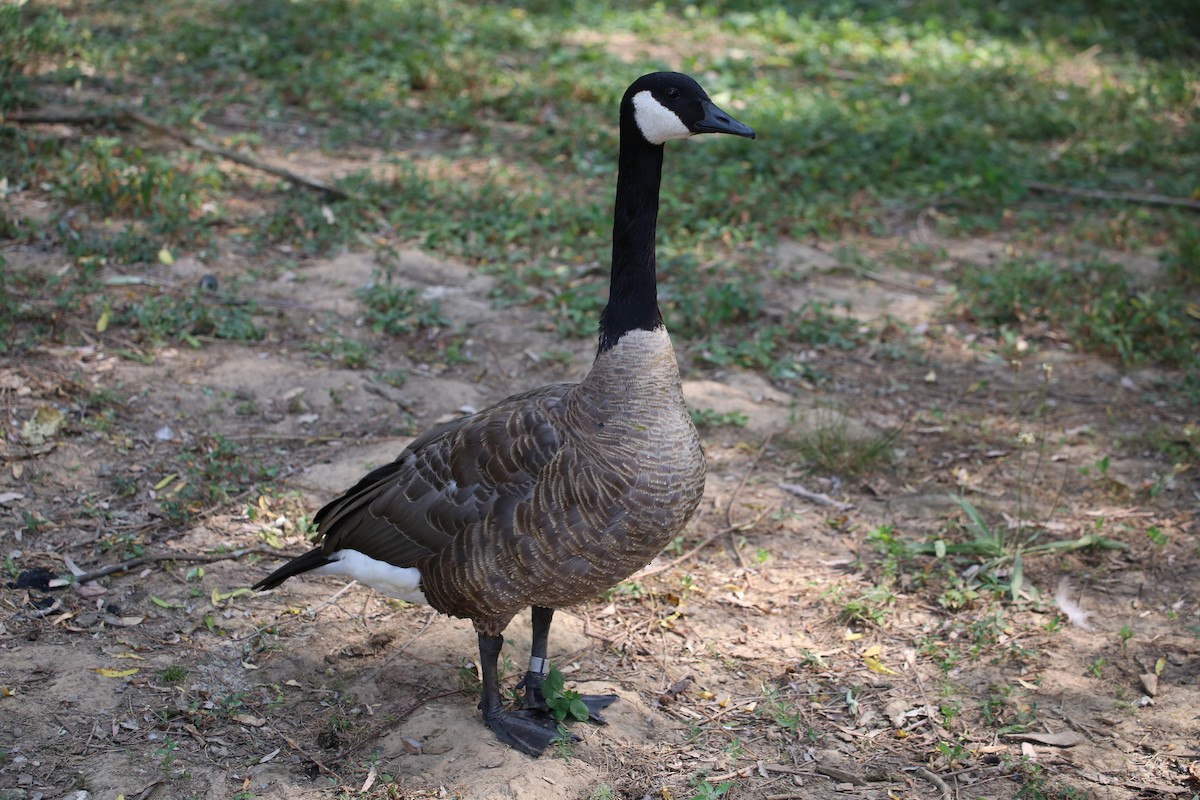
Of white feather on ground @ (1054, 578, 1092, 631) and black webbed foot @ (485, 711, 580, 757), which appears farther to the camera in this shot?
white feather on ground @ (1054, 578, 1092, 631)

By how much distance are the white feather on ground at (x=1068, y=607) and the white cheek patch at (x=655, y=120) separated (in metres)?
2.61

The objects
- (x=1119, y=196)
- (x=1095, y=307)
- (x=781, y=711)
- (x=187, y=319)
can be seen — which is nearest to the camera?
(x=781, y=711)

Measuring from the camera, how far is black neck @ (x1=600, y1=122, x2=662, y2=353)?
379 cm

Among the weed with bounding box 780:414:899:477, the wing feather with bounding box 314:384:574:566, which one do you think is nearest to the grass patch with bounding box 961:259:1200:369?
the weed with bounding box 780:414:899:477

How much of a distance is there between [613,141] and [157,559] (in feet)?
18.5

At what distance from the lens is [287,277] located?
684 cm

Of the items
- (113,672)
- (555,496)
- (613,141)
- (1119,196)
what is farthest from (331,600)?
(1119,196)

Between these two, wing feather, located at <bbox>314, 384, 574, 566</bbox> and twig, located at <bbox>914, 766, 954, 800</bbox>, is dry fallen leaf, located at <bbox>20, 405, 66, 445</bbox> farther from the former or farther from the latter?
twig, located at <bbox>914, 766, 954, 800</bbox>

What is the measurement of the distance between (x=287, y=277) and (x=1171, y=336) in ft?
18.4

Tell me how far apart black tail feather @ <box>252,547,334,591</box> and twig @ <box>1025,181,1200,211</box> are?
6.76m

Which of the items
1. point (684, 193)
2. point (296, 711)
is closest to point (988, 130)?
point (684, 193)

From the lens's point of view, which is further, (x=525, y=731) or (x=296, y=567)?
(x=296, y=567)

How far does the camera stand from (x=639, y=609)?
4.67 m

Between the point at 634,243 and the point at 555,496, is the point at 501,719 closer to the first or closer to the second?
the point at 555,496
